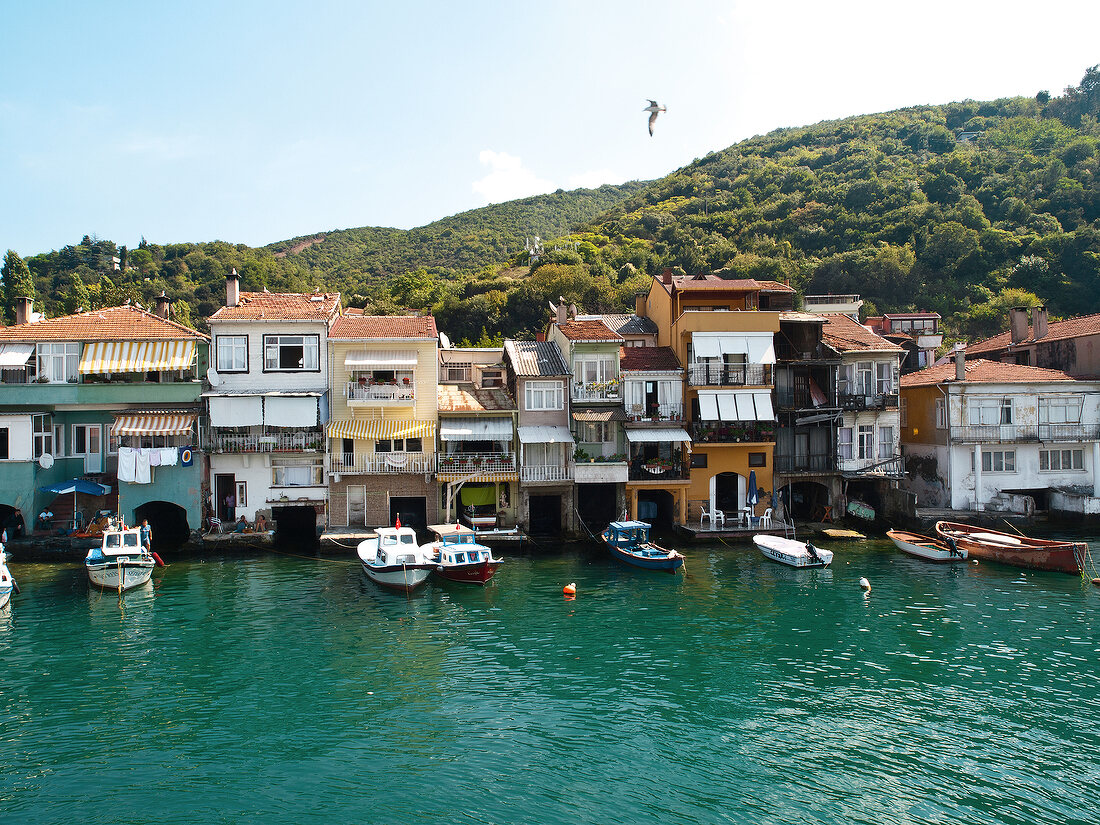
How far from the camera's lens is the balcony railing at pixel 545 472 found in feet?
135

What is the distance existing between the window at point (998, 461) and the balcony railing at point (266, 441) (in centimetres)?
4079

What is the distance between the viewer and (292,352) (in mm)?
41625

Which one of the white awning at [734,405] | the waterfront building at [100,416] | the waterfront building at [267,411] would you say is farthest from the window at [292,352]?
the white awning at [734,405]

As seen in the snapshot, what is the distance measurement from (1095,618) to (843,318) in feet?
88.1

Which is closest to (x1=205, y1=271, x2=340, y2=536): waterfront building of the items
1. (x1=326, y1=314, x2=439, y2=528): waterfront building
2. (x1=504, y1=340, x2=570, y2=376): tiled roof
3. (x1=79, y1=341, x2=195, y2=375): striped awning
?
(x1=326, y1=314, x2=439, y2=528): waterfront building

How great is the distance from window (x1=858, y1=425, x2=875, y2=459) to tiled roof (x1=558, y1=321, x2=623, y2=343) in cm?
1686

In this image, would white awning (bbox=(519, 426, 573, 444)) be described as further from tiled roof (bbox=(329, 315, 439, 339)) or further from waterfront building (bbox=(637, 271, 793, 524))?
tiled roof (bbox=(329, 315, 439, 339))

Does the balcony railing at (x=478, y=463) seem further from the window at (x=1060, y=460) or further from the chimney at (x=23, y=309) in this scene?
the window at (x=1060, y=460)

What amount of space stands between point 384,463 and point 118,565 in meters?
13.8

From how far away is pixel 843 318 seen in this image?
1980 inches

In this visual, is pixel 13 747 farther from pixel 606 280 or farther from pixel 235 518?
pixel 606 280

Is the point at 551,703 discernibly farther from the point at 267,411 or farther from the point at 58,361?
the point at 58,361

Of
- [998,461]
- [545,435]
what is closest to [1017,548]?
[998,461]

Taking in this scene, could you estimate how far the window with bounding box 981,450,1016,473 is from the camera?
149 feet
